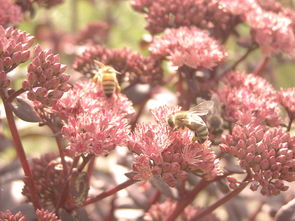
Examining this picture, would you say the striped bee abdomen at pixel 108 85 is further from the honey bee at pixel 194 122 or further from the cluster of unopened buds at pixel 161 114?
the honey bee at pixel 194 122

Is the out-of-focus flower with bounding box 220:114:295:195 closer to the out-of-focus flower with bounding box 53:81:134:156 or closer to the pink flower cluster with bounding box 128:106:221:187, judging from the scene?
the pink flower cluster with bounding box 128:106:221:187

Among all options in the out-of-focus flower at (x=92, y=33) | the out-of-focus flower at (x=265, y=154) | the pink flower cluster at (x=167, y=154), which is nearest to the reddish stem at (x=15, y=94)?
the pink flower cluster at (x=167, y=154)

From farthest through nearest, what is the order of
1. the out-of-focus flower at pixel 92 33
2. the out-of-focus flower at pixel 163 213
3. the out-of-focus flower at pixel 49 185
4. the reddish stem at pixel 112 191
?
the out-of-focus flower at pixel 92 33 → the out-of-focus flower at pixel 163 213 → the out-of-focus flower at pixel 49 185 → the reddish stem at pixel 112 191

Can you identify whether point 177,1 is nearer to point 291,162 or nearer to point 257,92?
point 257,92

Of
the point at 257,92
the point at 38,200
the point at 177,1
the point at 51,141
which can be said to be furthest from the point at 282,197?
the point at 51,141

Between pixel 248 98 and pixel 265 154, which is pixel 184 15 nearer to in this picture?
pixel 248 98

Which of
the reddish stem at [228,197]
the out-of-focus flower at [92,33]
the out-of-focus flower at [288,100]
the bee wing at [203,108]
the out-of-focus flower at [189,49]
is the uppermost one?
the out-of-focus flower at [92,33]

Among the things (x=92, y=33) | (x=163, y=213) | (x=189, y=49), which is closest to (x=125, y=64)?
(x=189, y=49)
